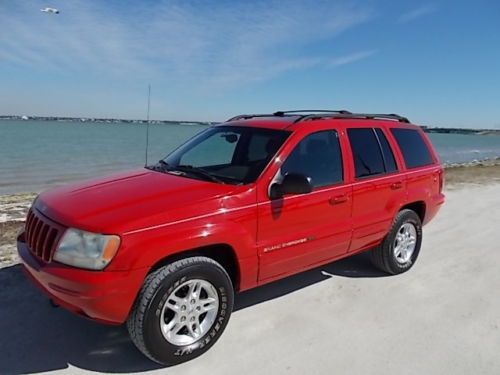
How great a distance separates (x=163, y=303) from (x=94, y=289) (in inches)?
20.0

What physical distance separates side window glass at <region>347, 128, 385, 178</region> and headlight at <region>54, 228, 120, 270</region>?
2.67m

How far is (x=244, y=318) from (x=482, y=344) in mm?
1999

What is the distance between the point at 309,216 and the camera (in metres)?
3.91

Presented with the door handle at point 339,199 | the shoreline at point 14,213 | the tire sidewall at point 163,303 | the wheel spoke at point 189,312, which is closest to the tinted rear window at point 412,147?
the door handle at point 339,199

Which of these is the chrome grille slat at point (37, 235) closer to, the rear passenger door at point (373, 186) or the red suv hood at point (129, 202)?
the red suv hood at point (129, 202)

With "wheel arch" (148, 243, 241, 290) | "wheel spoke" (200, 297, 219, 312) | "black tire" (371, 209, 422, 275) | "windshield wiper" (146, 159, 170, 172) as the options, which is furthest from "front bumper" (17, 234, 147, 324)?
"black tire" (371, 209, 422, 275)

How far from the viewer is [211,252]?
11.4 ft

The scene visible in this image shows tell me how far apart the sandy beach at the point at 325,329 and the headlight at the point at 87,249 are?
0.84 metres

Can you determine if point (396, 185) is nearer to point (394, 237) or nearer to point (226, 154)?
point (394, 237)

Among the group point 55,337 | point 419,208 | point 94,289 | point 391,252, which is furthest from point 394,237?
point 55,337

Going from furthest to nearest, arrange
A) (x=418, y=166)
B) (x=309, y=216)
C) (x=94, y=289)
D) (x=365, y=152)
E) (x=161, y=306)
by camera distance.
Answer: (x=418, y=166) → (x=365, y=152) → (x=309, y=216) → (x=161, y=306) → (x=94, y=289)

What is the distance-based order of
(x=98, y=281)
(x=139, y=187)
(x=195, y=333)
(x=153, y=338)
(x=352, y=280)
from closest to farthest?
(x=98, y=281)
(x=153, y=338)
(x=195, y=333)
(x=139, y=187)
(x=352, y=280)

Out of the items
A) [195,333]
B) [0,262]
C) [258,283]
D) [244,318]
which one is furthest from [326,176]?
[0,262]

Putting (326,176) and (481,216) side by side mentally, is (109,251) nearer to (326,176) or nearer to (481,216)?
(326,176)
